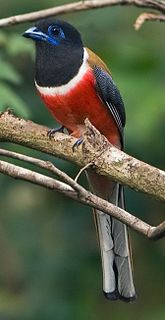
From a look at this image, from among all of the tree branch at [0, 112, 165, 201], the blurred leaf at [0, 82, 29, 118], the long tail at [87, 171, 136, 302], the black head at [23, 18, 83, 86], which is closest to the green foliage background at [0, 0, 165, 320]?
the black head at [23, 18, 83, 86]

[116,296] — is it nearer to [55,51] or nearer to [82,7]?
[55,51]

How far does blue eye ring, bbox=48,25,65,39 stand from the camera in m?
5.77

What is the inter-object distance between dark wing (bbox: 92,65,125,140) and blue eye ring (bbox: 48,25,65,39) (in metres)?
0.24

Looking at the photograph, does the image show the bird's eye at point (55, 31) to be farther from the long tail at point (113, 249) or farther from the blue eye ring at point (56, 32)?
the long tail at point (113, 249)

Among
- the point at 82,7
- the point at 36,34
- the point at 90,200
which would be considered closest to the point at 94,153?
the point at 90,200

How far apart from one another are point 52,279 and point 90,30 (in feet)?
4.93

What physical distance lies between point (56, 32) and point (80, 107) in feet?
1.45

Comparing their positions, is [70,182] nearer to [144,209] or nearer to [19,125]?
[19,125]

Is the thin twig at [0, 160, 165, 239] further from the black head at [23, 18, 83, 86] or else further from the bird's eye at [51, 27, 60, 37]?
the bird's eye at [51, 27, 60, 37]

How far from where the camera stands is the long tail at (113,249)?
5.61 meters

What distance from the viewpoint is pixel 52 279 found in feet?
21.3

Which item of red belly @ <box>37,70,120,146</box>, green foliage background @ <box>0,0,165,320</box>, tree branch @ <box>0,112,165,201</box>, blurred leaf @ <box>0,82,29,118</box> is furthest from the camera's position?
green foliage background @ <box>0,0,165,320</box>

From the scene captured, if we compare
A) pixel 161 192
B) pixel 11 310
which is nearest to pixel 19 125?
pixel 161 192

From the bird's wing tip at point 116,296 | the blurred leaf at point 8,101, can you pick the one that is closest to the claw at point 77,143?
the blurred leaf at point 8,101
